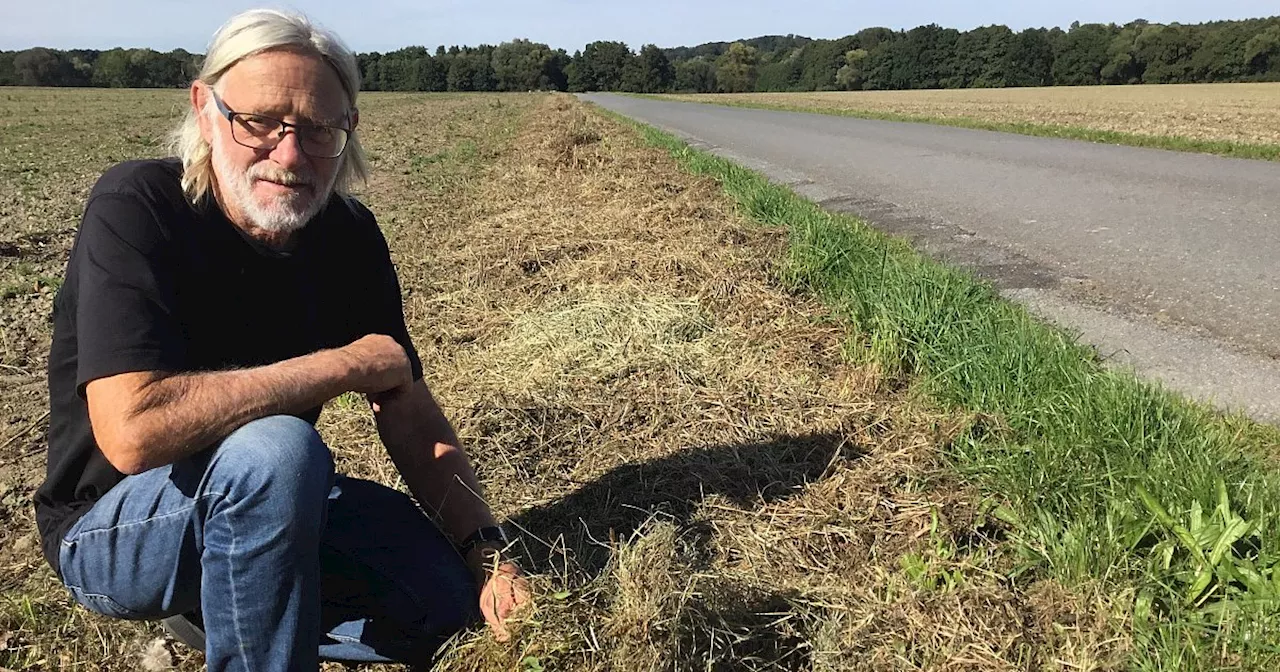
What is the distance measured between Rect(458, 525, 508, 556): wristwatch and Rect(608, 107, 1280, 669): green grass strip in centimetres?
140

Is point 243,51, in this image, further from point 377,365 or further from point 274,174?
point 377,365

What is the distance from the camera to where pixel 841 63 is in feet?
319

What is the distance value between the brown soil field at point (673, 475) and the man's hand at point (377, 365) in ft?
2.06

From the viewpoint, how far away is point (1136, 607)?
2.12 m

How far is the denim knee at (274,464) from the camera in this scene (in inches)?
69.4

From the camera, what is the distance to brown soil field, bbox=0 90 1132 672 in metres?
2.09

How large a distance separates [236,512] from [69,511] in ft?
1.77

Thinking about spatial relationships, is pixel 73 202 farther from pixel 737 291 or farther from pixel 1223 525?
pixel 1223 525

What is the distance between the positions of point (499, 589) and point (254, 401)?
0.74 m

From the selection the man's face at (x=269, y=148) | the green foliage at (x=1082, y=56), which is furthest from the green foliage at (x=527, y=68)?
the man's face at (x=269, y=148)

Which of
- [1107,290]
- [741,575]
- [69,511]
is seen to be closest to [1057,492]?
[741,575]

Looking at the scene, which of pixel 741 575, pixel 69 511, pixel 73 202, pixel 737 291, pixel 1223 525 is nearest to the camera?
pixel 69 511

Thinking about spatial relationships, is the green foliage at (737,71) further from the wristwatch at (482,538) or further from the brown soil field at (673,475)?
the wristwatch at (482,538)

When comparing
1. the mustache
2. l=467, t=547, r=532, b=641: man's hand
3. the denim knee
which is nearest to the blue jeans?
the denim knee
